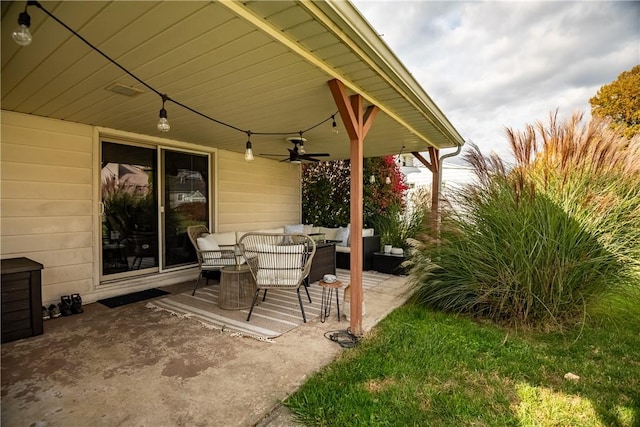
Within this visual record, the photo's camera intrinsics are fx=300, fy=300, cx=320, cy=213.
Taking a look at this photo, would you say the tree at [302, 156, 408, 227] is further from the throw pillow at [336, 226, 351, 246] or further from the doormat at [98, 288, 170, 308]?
the doormat at [98, 288, 170, 308]

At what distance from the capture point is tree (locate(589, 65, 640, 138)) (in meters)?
9.60

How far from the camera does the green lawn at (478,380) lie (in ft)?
5.68

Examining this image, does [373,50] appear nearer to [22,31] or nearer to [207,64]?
[207,64]

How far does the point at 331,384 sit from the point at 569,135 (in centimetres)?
325

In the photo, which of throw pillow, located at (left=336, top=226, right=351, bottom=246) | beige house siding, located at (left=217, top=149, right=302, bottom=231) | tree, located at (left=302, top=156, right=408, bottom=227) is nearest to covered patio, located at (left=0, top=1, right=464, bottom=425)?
beige house siding, located at (left=217, top=149, right=302, bottom=231)

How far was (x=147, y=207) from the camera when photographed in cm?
461

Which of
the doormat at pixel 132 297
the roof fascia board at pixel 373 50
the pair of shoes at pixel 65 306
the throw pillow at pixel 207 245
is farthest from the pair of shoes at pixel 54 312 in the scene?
the roof fascia board at pixel 373 50

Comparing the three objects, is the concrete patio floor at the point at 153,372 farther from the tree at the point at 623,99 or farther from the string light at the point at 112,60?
the tree at the point at 623,99

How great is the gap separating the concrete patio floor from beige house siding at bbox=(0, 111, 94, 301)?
29.0 inches

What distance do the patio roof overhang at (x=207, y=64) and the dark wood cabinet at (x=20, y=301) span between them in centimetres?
165

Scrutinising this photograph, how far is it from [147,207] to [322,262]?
2835mm

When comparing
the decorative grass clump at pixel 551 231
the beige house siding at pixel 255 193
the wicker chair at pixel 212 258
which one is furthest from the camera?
the beige house siding at pixel 255 193

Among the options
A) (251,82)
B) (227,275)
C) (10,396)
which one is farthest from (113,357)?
(251,82)

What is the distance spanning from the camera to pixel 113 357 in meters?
2.43
